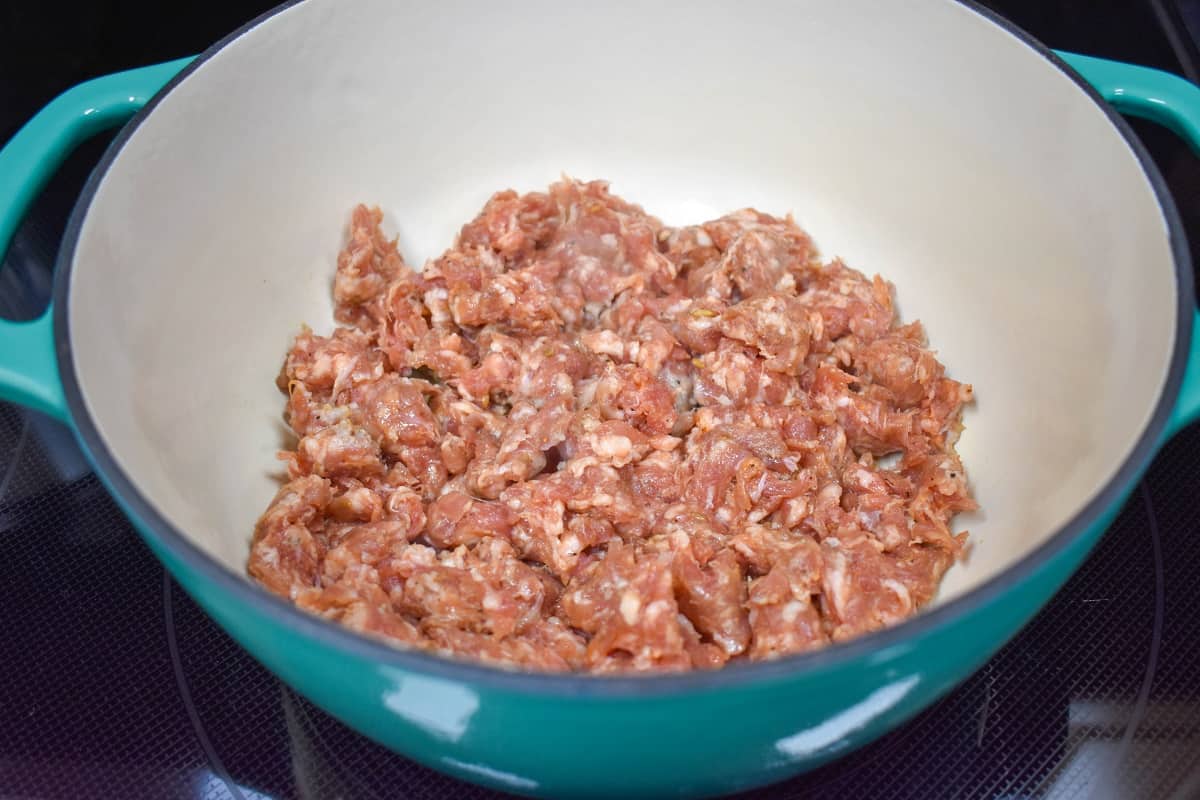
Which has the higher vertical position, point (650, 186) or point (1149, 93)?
point (1149, 93)

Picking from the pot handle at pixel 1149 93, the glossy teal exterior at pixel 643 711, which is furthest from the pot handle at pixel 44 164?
the pot handle at pixel 1149 93

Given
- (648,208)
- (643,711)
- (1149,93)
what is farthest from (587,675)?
(648,208)

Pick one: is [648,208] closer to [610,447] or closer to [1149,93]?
[610,447]

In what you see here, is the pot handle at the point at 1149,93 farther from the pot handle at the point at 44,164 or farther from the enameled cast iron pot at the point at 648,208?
the pot handle at the point at 44,164

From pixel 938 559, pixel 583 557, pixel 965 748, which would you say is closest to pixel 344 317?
pixel 583 557

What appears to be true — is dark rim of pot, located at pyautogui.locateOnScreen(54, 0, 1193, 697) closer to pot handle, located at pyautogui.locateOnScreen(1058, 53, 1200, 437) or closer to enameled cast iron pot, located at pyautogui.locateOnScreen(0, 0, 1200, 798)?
enameled cast iron pot, located at pyautogui.locateOnScreen(0, 0, 1200, 798)

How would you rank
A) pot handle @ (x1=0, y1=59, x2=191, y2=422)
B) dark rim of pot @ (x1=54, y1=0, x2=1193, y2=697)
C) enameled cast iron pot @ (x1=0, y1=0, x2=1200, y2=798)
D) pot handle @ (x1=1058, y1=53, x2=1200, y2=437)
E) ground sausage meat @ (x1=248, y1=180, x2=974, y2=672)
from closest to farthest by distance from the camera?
1. dark rim of pot @ (x1=54, y1=0, x2=1193, y2=697)
2. enameled cast iron pot @ (x1=0, y1=0, x2=1200, y2=798)
3. pot handle @ (x1=0, y1=59, x2=191, y2=422)
4. ground sausage meat @ (x1=248, y1=180, x2=974, y2=672)
5. pot handle @ (x1=1058, y1=53, x2=1200, y2=437)

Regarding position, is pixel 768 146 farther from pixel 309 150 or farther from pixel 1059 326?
pixel 309 150

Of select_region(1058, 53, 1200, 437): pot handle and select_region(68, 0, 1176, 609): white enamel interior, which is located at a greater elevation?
select_region(1058, 53, 1200, 437): pot handle

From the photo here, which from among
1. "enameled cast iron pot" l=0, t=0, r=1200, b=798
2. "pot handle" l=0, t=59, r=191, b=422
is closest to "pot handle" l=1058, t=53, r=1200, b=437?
"enameled cast iron pot" l=0, t=0, r=1200, b=798
